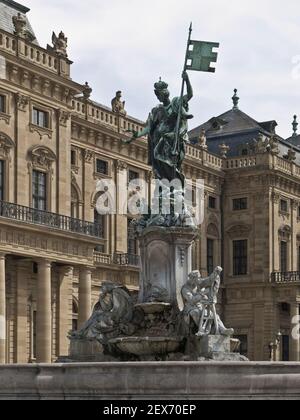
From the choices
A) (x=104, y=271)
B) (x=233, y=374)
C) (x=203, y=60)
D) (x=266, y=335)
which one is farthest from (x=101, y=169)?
(x=233, y=374)

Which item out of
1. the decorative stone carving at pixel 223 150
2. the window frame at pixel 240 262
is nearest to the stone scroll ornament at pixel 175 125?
the window frame at pixel 240 262

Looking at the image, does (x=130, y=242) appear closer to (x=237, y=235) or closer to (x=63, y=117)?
(x=237, y=235)

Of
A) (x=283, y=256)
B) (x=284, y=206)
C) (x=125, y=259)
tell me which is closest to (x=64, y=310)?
(x=125, y=259)

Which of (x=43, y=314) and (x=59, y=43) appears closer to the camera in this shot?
(x=43, y=314)

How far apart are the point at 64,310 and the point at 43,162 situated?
6806mm

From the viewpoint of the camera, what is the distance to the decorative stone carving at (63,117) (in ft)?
172

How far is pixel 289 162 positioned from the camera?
255 feet

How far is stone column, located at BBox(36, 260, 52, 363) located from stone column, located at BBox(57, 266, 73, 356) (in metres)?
2.50

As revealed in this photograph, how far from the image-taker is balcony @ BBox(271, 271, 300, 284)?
237 ft

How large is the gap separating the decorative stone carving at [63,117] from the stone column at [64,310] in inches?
270

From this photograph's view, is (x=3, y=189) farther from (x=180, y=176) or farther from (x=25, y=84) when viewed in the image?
(x=180, y=176)

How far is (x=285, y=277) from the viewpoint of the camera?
239 ft

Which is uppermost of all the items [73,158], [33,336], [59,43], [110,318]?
[59,43]
